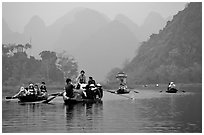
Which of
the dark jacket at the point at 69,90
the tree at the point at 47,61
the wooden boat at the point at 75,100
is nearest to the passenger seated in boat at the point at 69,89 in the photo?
the dark jacket at the point at 69,90

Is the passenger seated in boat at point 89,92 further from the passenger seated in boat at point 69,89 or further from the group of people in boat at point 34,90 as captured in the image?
the group of people in boat at point 34,90

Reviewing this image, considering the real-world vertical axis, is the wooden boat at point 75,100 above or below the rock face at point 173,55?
below

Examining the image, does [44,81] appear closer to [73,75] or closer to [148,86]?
[73,75]

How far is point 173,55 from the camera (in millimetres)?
22656

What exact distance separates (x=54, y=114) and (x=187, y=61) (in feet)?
41.9

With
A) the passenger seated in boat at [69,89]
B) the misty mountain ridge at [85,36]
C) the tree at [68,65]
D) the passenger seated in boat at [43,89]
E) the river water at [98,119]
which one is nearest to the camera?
the river water at [98,119]

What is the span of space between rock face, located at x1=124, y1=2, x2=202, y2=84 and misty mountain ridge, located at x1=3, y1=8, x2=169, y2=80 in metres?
1.41

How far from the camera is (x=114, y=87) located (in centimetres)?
1630

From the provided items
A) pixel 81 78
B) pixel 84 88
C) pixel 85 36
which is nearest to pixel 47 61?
pixel 85 36

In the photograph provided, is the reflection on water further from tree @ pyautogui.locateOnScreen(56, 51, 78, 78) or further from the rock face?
the rock face

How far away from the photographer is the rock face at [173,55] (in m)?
18.2

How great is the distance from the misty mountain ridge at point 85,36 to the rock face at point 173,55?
4.62 ft

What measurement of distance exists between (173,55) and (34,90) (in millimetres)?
11022

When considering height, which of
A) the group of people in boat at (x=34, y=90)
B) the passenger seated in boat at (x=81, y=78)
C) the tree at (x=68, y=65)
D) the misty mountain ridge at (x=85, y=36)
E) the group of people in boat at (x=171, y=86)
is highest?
the misty mountain ridge at (x=85, y=36)
